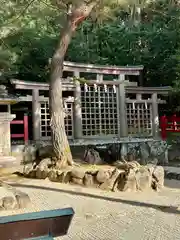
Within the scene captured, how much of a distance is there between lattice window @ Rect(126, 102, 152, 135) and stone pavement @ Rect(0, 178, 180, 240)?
646 cm

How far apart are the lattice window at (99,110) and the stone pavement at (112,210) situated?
5.92m

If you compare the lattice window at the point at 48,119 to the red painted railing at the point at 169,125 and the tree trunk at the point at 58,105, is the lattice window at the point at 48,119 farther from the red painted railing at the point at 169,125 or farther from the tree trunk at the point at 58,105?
the red painted railing at the point at 169,125

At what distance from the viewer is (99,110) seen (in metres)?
15.6

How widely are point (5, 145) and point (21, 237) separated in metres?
9.18

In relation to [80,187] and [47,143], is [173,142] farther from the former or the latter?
[80,187]

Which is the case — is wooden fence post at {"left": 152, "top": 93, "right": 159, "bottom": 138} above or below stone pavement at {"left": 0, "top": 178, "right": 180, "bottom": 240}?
above

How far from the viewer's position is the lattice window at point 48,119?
14.6 metres

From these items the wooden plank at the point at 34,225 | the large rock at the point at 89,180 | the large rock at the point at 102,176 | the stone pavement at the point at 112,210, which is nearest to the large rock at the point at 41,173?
the stone pavement at the point at 112,210

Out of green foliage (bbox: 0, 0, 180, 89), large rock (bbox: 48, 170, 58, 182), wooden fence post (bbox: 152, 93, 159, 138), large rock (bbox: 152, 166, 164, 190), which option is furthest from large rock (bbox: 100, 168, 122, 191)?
wooden fence post (bbox: 152, 93, 159, 138)

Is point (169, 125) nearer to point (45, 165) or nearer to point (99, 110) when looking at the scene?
point (99, 110)

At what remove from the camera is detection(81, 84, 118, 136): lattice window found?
15289mm

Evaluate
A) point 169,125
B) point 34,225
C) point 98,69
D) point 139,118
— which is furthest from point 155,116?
point 34,225

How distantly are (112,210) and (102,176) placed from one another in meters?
2.33

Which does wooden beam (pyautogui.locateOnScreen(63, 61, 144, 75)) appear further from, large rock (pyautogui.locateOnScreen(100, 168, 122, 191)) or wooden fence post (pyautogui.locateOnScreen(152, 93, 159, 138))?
large rock (pyautogui.locateOnScreen(100, 168, 122, 191))
